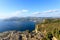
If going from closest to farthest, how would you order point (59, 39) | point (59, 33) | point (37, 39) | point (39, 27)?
1. point (59, 39)
2. point (59, 33)
3. point (37, 39)
4. point (39, 27)

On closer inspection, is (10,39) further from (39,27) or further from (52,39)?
(39,27)

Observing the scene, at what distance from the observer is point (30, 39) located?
24641 millimetres

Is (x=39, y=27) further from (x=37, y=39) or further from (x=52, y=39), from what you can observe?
(x=52, y=39)

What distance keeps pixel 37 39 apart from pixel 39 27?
14.5 metres

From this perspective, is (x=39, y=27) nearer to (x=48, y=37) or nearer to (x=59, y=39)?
(x=48, y=37)

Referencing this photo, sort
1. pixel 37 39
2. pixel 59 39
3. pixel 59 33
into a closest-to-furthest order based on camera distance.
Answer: pixel 59 39 → pixel 59 33 → pixel 37 39

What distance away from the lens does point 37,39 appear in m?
24.1

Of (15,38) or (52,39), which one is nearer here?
(52,39)

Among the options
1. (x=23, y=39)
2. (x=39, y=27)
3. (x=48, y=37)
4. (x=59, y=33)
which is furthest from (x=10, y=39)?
(x=39, y=27)

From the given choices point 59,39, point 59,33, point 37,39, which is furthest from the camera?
point 37,39

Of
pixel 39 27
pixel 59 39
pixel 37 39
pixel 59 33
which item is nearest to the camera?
pixel 59 39

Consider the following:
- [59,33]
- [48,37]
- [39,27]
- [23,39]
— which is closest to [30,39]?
A: [23,39]

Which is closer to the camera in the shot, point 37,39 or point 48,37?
point 48,37

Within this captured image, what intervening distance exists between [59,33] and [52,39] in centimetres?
150
